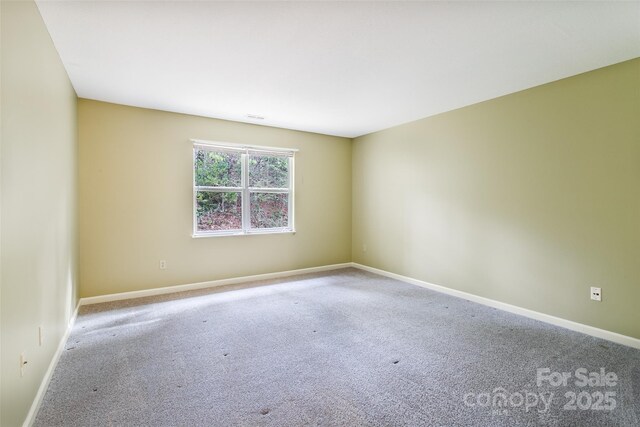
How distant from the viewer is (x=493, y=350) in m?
2.47

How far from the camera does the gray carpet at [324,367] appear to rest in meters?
1.73

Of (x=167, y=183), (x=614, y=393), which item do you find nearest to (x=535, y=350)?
(x=614, y=393)

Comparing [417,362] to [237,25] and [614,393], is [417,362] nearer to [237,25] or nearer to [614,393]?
[614,393]

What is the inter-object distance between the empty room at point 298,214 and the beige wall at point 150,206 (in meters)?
0.03

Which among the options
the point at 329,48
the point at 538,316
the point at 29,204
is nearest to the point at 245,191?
the point at 329,48

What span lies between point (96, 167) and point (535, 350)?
4.82m

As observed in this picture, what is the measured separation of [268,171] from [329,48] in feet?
8.81

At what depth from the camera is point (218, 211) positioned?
174 inches

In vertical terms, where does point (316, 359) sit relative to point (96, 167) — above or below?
below

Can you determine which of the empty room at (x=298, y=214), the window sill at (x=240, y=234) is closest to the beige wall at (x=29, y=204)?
the empty room at (x=298, y=214)

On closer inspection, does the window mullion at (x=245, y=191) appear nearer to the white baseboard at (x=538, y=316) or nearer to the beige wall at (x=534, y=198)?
the beige wall at (x=534, y=198)

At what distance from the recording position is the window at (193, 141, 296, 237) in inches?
170

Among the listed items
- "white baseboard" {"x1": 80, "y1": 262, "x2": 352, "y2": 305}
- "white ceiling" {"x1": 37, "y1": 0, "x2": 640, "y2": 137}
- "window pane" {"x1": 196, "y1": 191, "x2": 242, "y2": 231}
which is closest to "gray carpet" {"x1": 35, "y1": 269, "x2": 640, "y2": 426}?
"white baseboard" {"x1": 80, "y1": 262, "x2": 352, "y2": 305}

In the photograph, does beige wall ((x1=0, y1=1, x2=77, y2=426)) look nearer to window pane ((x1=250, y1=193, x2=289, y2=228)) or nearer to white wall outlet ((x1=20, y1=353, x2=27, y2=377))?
white wall outlet ((x1=20, y1=353, x2=27, y2=377))
